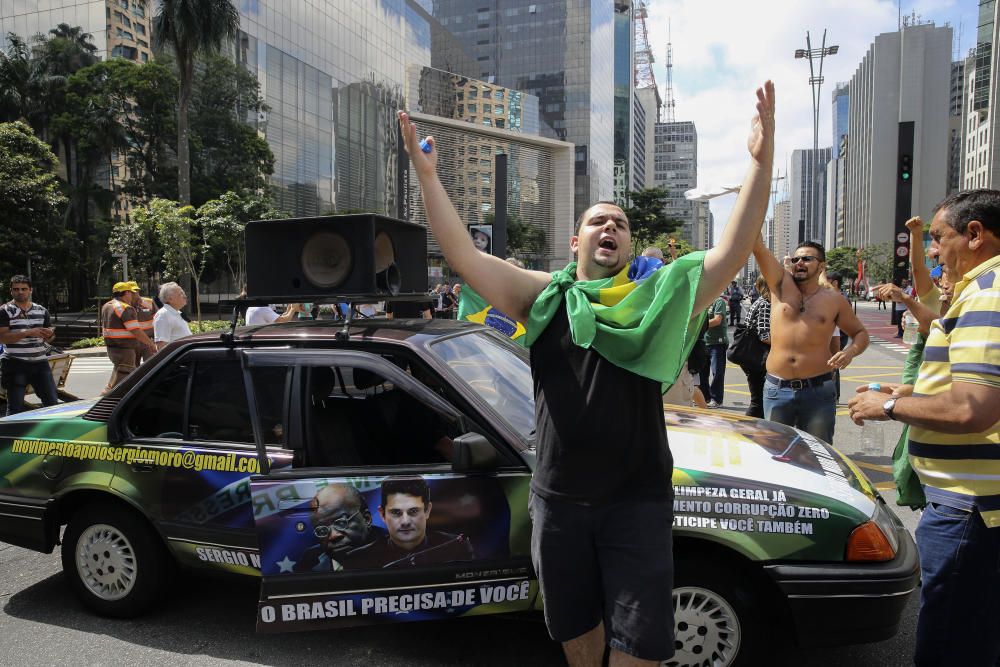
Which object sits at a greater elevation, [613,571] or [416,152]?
[416,152]

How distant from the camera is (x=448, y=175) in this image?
337 ft

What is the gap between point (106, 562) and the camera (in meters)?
3.57

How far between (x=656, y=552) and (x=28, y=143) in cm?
3312

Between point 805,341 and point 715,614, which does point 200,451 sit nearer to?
point 715,614

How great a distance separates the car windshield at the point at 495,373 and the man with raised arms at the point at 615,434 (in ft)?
3.09

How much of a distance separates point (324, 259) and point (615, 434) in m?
1.68

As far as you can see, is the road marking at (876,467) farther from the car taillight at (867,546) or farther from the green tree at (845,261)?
the green tree at (845,261)

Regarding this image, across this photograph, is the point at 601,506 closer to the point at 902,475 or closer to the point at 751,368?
the point at 902,475

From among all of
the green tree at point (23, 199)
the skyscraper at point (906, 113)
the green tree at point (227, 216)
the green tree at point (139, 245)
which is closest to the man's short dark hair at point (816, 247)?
Answer: the green tree at point (227, 216)

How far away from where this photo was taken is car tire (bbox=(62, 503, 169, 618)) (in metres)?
3.48

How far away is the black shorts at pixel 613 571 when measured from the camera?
199 cm

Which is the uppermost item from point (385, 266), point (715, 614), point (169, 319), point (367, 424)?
point (385, 266)

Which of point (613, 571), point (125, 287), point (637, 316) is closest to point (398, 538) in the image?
point (613, 571)

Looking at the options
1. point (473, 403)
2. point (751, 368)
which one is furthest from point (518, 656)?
point (751, 368)
